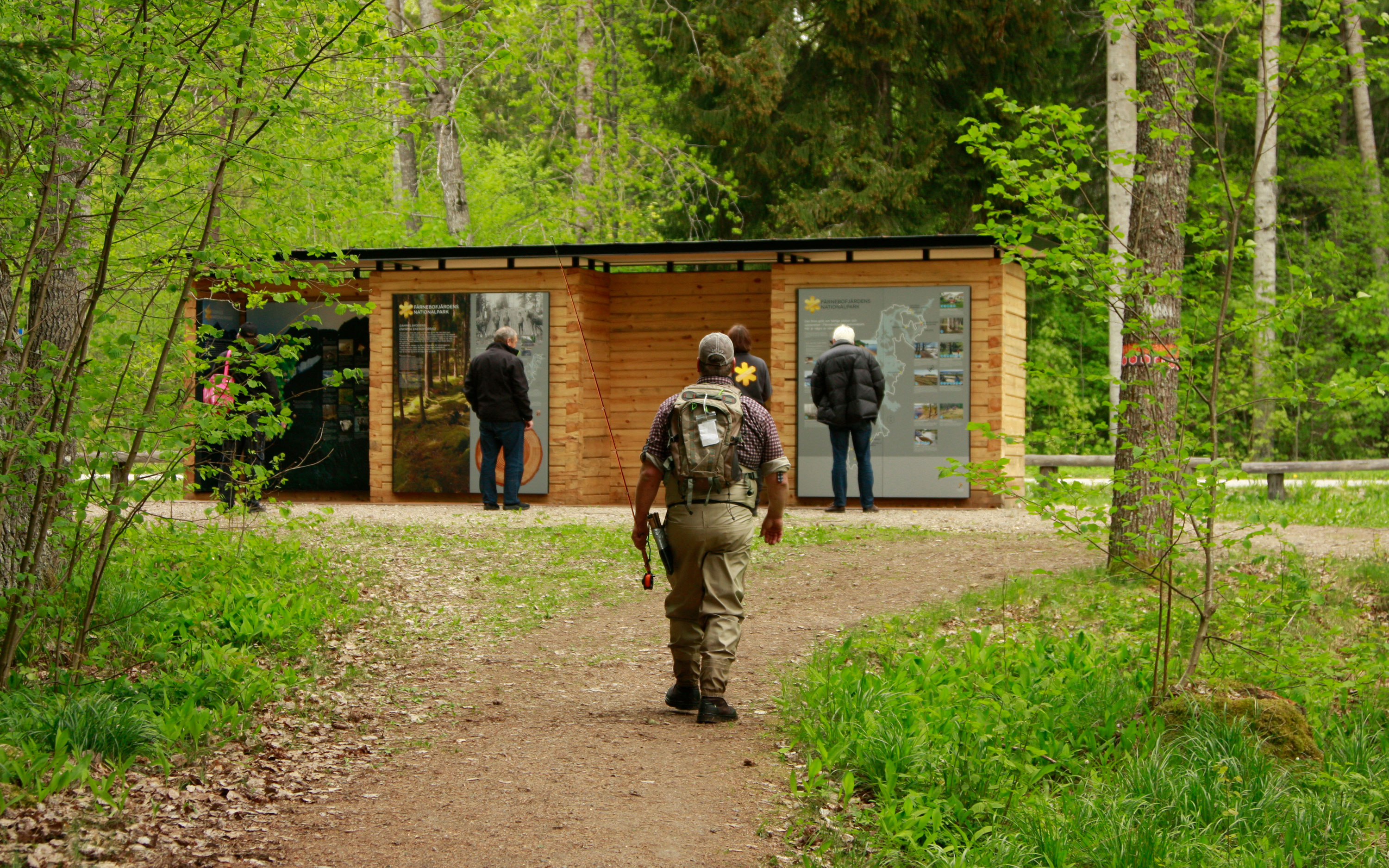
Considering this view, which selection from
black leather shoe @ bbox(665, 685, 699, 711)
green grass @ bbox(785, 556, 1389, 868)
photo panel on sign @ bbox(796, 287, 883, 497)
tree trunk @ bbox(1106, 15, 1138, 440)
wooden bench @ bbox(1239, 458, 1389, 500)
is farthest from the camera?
tree trunk @ bbox(1106, 15, 1138, 440)

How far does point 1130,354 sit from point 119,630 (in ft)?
16.7

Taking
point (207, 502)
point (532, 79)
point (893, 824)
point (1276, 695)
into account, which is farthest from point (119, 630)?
point (532, 79)

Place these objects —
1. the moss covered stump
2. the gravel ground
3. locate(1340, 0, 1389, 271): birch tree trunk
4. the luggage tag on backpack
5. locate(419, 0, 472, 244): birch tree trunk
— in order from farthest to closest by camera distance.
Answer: locate(1340, 0, 1389, 271): birch tree trunk < locate(419, 0, 472, 244): birch tree trunk < the gravel ground < the luggage tag on backpack < the moss covered stump

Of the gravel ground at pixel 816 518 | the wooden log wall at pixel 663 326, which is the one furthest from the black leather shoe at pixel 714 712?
the wooden log wall at pixel 663 326

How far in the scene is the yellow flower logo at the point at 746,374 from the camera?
12.5m

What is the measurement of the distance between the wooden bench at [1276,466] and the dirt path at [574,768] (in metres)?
7.68

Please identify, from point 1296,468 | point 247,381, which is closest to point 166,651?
point 247,381

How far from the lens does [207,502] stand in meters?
14.1

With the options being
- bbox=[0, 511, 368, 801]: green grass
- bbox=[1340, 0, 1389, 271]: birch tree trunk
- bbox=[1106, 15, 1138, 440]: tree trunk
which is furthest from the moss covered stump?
bbox=[1340, 0, 1389, 271]: birch tree trunk

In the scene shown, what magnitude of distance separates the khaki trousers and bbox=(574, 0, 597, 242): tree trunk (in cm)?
1678

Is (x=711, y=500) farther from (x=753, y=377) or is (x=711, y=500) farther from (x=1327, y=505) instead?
(x=1327, y=505)

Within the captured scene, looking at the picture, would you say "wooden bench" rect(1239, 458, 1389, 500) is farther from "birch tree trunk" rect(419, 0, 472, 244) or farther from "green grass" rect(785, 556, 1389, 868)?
"birch tree trunk" rect(419, 0, 472, 244)

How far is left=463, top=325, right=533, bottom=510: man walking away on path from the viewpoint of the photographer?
516 inches

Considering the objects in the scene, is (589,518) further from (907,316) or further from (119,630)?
(119,630)
